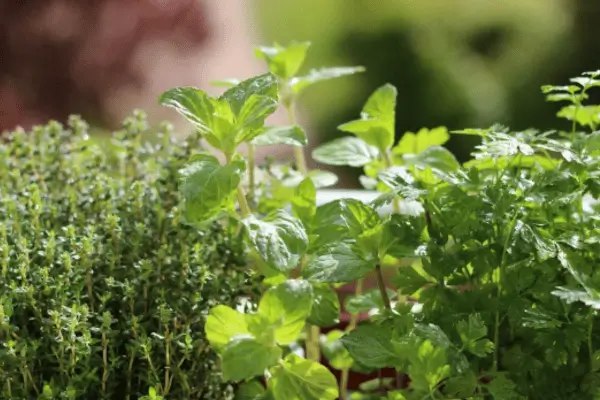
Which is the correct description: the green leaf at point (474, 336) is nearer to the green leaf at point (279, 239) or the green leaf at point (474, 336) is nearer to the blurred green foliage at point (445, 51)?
the green leaf at point (279, 239)

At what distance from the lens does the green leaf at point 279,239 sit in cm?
69

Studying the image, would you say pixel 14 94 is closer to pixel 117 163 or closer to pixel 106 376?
pixel 117 163

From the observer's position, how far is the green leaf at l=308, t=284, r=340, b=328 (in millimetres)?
781

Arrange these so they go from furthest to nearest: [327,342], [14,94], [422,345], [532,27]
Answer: [532,27] → [14,94] → [327,342] → [422,345]

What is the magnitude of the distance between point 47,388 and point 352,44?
3624 mm

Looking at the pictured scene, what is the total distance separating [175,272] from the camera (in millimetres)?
773

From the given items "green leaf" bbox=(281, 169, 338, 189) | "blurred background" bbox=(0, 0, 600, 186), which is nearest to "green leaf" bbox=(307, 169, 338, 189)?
"green leaf" bbox=(281, 169, 338, 189)

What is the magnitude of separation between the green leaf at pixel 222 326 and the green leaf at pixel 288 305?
0.9 inches

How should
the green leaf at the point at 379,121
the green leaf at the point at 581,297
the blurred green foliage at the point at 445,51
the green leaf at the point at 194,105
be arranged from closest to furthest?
the green leaf at the point at 581,297, the green leaf at the point at 194,105, the green leaf at the point at 379,121, the blurred green foliage at the point at 445,51

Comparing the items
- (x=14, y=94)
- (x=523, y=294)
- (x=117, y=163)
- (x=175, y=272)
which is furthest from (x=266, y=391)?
(x=14, y=94)

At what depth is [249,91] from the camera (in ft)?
2.52

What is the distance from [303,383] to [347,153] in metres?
0.26

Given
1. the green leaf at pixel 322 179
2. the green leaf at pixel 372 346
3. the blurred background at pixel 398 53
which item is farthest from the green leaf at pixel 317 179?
the blurred background at pixel 398 53

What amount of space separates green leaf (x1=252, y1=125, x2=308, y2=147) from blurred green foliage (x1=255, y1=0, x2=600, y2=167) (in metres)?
3.04
